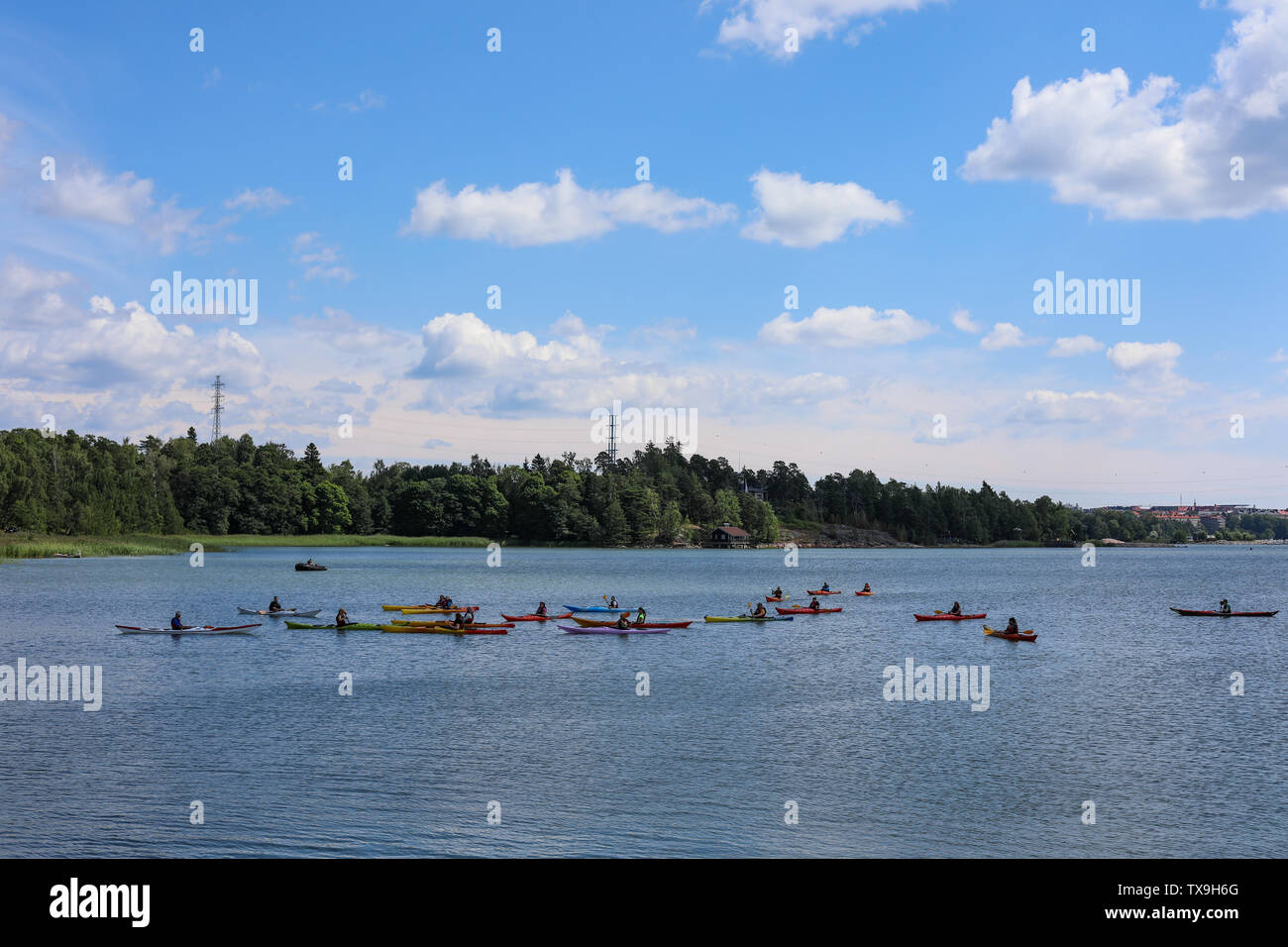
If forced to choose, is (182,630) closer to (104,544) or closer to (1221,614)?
(1221,614)

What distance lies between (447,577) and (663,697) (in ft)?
276

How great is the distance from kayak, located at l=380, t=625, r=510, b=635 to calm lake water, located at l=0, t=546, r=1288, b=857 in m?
1.34

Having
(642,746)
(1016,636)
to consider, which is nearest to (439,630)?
(642,746)

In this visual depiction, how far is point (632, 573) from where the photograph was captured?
5527 inches

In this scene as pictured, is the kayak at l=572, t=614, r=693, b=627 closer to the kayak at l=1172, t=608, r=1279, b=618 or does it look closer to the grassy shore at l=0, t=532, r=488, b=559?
the kayak at l=1172, t=608, r=1279, b=618

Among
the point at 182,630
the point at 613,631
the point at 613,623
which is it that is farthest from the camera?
the point at 613,623

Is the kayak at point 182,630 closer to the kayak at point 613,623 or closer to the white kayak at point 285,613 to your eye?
the white kayak at point 285,613

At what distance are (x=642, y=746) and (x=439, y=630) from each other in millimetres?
33685

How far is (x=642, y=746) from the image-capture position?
107 ft

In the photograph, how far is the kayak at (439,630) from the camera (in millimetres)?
63125

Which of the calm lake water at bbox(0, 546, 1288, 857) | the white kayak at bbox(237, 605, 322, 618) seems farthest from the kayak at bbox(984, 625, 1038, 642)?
the white kayak at bbox(237, 605, 322, 618)
